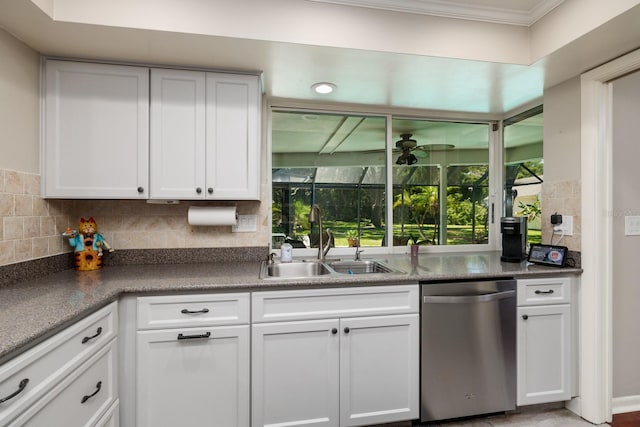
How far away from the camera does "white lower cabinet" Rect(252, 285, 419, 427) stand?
161 centimetres

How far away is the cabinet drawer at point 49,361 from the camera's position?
2.89ft

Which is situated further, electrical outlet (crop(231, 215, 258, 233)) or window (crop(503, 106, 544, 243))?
window (crop(503, 106, 544, 243))

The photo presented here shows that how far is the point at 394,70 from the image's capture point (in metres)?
1.89

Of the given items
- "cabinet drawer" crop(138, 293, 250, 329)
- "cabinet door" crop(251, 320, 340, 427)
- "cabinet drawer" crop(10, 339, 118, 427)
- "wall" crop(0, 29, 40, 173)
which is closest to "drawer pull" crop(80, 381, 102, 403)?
"cabinet drawer" crop(10, 339, 118, 427)

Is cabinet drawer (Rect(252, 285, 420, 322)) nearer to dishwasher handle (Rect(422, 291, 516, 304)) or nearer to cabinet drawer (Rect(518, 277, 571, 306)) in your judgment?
dishwasher handle (Rect(422, 291, 516, 304))

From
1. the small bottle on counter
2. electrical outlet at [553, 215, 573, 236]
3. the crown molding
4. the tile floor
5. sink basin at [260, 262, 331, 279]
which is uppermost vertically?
the crown molding

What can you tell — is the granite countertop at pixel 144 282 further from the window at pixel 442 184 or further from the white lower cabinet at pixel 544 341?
the window at pixel 442 184

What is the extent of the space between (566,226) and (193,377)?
2480 millimetres

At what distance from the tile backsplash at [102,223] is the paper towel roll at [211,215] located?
17cm

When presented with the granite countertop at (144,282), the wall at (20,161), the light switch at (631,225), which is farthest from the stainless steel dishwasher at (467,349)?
the wall at (20,161)

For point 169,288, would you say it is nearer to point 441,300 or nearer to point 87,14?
point 87,14

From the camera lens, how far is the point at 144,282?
1565 millimetres

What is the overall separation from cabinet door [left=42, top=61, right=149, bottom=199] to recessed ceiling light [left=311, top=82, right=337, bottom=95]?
105 cm

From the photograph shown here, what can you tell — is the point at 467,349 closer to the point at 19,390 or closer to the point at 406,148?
the point at 406,148
